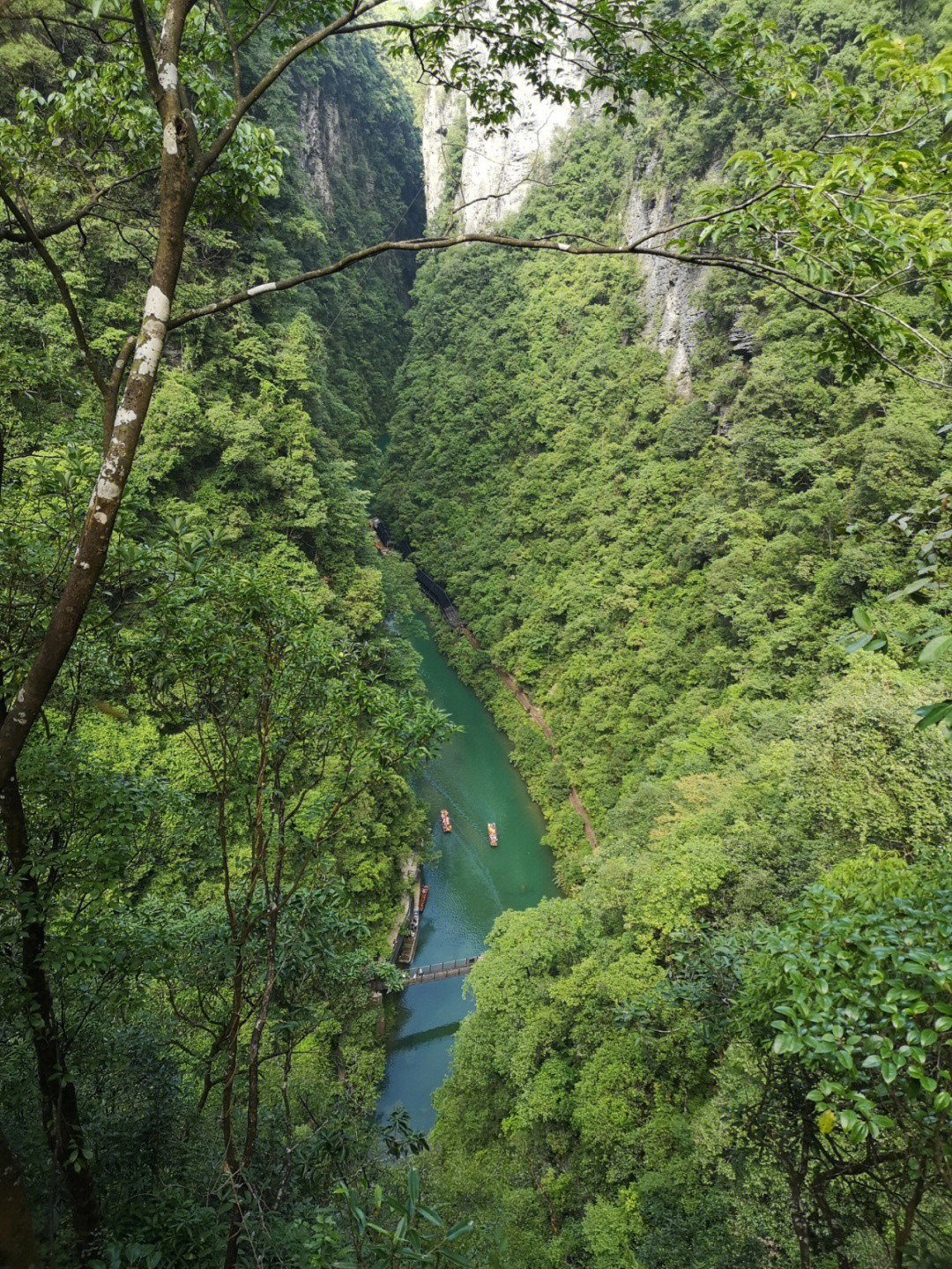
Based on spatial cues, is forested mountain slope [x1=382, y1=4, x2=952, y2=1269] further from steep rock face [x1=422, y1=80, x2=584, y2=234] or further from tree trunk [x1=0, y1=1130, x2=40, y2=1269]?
steep rock face [x1=422, y1=80, x2=584, y2=234]

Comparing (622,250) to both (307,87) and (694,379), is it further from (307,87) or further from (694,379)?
(307,87)

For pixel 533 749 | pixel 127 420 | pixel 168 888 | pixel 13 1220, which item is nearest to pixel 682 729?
pixel 533 749

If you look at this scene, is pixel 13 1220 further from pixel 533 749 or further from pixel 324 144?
pixel 324 144

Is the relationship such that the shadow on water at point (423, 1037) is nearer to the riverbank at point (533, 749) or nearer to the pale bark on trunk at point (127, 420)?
the riverbank at point (533, 749)

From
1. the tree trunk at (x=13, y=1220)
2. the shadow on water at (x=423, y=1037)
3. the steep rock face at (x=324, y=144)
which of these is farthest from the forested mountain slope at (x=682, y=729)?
the steep rock face at (x=324, y=144)

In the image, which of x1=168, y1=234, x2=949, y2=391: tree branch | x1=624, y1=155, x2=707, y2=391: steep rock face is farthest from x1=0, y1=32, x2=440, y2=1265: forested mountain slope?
x1=624, y1=155, x2=707, y2=391: steep rock face

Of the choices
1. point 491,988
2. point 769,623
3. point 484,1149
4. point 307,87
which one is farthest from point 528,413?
point 484,1149
